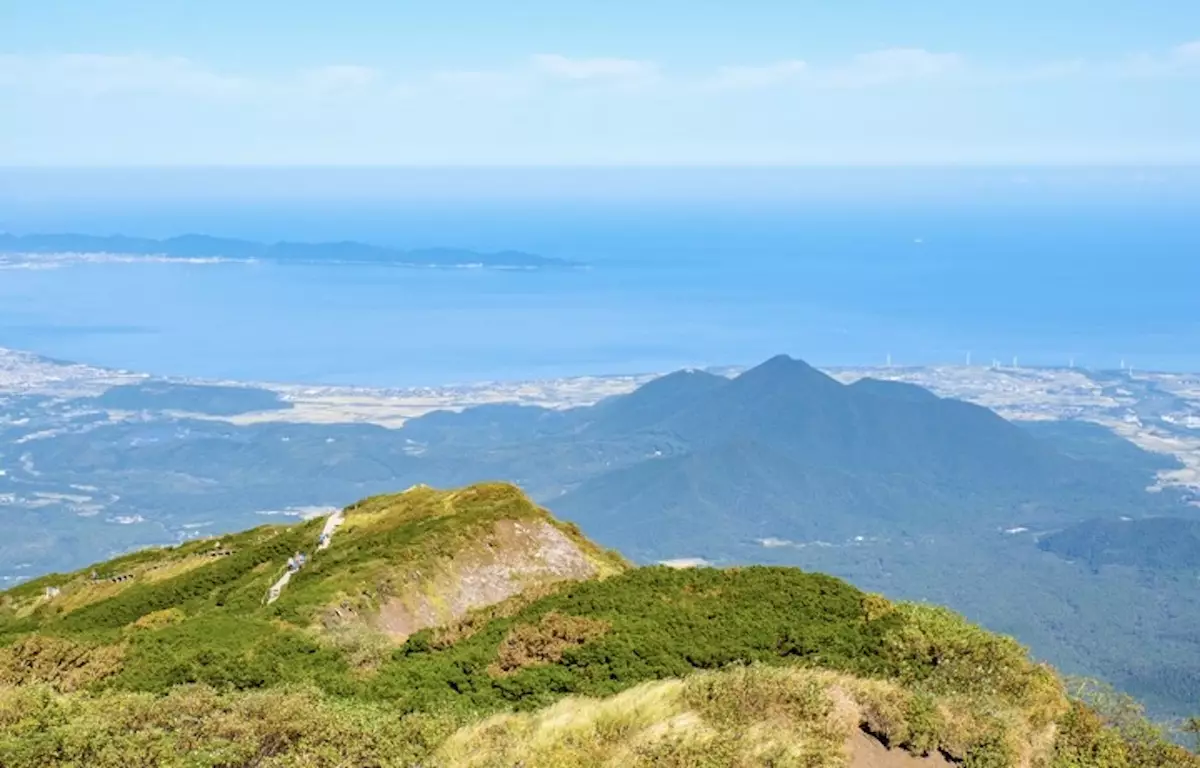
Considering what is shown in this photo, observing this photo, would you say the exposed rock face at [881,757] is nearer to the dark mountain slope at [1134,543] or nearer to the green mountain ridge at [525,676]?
the green mountain ridge at [525,676]

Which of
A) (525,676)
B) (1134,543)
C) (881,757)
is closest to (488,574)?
(525,676)

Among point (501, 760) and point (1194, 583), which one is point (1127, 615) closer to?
point (1194, 583)

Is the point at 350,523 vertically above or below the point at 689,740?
below

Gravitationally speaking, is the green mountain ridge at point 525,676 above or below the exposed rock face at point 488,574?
above

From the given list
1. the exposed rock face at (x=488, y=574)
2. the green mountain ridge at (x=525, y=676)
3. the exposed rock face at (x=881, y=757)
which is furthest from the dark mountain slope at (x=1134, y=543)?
the exposed rock face at (x=881, y=757)

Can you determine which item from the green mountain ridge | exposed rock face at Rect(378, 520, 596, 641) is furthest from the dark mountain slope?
the green mountain ridge

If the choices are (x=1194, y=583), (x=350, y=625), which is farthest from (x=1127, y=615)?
(x=350, y=625)
